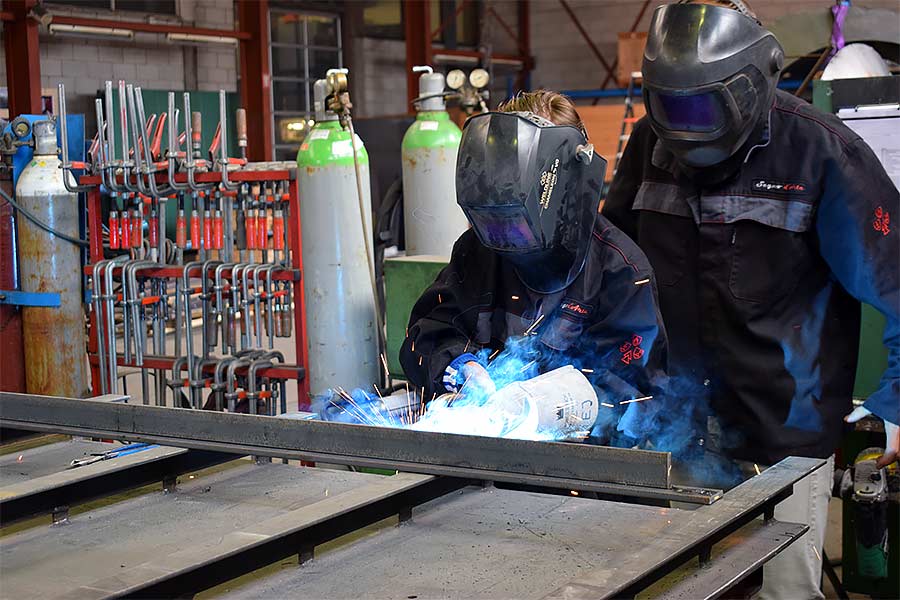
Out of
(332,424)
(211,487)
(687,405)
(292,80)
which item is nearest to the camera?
(332,424)

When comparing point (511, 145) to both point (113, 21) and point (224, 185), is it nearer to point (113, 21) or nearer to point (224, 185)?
point (224, 185)

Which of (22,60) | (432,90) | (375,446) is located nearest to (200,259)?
(432,90)

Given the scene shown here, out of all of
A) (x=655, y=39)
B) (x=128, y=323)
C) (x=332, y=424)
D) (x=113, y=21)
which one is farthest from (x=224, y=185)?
(x=113, y=21)

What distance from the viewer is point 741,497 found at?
147 centimetres

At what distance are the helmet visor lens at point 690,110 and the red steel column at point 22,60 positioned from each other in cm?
767

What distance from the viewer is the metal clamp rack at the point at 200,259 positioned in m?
4.05

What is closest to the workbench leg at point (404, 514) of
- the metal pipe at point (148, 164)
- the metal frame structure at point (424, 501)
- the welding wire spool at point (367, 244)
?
the metal frame structure at point (424, 501)

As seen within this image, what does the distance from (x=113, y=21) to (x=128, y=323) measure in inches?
249

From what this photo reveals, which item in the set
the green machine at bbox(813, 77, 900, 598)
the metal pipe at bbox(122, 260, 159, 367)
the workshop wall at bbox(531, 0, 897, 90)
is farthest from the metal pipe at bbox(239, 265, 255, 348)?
the workshop wall at bbox(531, 0, 897, 90)

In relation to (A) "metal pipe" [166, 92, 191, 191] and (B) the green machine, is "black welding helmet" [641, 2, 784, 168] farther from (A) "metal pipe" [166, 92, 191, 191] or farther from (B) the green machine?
(A) "metal pipe" [166, 92, 191, 191]

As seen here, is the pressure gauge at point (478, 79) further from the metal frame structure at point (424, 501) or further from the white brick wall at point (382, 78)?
Answer: the white brick wall at point (382, 78)

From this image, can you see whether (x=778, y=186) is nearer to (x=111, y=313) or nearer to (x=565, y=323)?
(x=565, y=323)

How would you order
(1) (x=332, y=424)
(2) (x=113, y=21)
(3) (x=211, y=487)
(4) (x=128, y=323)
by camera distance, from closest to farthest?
1. (1) (x=332, y=424)
2. (3) (x=211, y=487)
3. (4) (x=128, y=323)
4. (2) (x=113, y=21)

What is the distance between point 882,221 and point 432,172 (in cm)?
205
